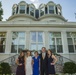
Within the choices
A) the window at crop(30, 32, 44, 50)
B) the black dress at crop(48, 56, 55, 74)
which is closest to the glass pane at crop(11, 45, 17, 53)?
the window at crop(30, 32, 44, 50)

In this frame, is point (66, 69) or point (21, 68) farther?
point (66, 69)

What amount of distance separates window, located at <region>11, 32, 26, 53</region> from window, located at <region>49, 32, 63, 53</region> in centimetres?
311

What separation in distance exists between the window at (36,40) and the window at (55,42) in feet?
3.42

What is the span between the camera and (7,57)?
15711 millimetres

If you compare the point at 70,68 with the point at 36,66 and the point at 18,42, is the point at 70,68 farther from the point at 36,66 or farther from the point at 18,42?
the point at 18,42

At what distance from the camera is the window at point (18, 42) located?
16297mm

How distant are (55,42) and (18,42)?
4221mm

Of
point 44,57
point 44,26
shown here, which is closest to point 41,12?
point 44,26

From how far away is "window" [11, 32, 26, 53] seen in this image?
53.5 ft

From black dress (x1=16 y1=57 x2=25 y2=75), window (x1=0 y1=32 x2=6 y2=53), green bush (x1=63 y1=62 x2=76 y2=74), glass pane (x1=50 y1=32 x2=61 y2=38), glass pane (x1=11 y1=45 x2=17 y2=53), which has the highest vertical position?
glass pane (x1=50 y1=32 x2=61 y2=38)

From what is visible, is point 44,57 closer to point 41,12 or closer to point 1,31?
point 1,31

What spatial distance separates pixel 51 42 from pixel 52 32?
4.06 ft

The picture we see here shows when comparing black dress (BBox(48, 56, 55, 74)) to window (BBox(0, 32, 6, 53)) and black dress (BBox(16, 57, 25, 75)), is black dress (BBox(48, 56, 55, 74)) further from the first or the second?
window (BBox(0, 32, 6, 53))

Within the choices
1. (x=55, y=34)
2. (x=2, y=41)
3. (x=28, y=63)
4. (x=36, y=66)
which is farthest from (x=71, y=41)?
(x=28, y=63)
